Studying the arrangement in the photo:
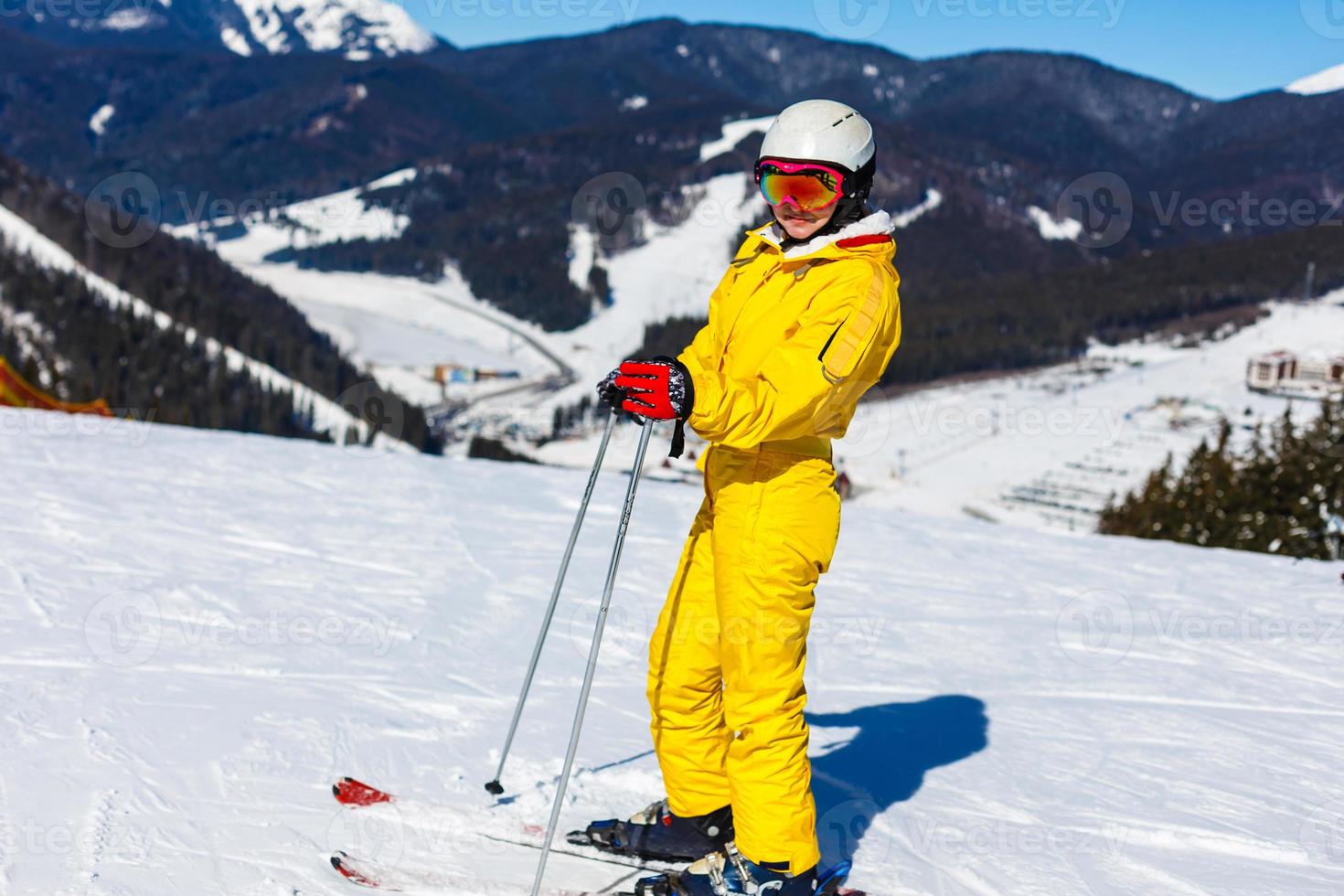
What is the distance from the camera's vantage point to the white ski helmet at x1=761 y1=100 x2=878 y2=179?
2.72 m

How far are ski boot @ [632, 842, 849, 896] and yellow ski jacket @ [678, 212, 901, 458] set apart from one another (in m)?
1.11

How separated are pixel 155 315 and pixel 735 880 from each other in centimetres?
8408

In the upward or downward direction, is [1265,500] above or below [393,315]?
below

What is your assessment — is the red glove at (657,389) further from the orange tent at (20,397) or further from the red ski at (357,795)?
the orange tent at (20,397)

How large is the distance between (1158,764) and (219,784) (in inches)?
136

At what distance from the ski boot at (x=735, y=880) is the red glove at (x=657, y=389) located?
122 cm

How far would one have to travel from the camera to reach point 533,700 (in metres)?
4.44

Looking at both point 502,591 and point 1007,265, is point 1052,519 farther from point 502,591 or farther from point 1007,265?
point 1007,265

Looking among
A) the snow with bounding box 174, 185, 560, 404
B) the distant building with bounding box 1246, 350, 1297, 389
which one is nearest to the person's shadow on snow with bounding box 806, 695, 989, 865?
the distant building with bounding box 1246, 350, 1297, 389

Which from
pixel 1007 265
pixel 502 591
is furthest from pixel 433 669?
pixel 1007 265

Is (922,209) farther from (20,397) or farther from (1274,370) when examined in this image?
(20,397)

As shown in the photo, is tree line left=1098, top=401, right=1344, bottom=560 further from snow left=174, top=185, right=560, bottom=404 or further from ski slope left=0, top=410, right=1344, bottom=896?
snow left=174, top=185, right=560, bottom=404

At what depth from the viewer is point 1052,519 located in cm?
5394

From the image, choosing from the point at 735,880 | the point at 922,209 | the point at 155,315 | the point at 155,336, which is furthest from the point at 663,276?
the point at 735,880
